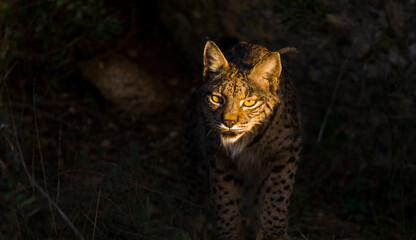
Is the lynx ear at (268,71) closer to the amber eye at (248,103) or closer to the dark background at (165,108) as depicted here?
the amber eye at (248,103)

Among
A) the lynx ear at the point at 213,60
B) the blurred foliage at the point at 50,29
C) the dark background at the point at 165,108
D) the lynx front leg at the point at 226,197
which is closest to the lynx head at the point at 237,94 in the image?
the lynx ear at the point at 213,60

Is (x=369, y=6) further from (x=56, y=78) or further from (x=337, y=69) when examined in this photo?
(x=56, y=78)

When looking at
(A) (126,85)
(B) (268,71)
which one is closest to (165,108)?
(A) (126,85)

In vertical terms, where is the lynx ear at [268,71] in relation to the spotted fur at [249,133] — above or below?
above

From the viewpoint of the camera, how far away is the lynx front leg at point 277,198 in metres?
3.78

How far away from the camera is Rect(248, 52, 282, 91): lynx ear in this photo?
347 centimetres

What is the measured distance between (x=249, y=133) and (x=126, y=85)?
10.00 feet

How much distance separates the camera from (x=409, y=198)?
482cm

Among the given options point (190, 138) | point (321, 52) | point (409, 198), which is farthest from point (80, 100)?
point (409, 198)

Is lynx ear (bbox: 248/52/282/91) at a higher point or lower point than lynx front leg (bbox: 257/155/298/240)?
higher

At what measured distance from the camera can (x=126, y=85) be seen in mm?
6441

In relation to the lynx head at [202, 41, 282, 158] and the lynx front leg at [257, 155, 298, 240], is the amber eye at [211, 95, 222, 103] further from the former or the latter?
the lynx front leg at [257, 155, 298, 240]

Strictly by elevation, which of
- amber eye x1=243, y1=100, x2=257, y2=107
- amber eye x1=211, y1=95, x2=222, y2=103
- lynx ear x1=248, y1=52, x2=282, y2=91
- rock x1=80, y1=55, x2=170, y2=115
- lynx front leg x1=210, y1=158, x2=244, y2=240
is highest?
lynx ear x1=248, y1=52, x2=282, y2=91

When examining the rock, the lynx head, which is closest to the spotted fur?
the lynx head
